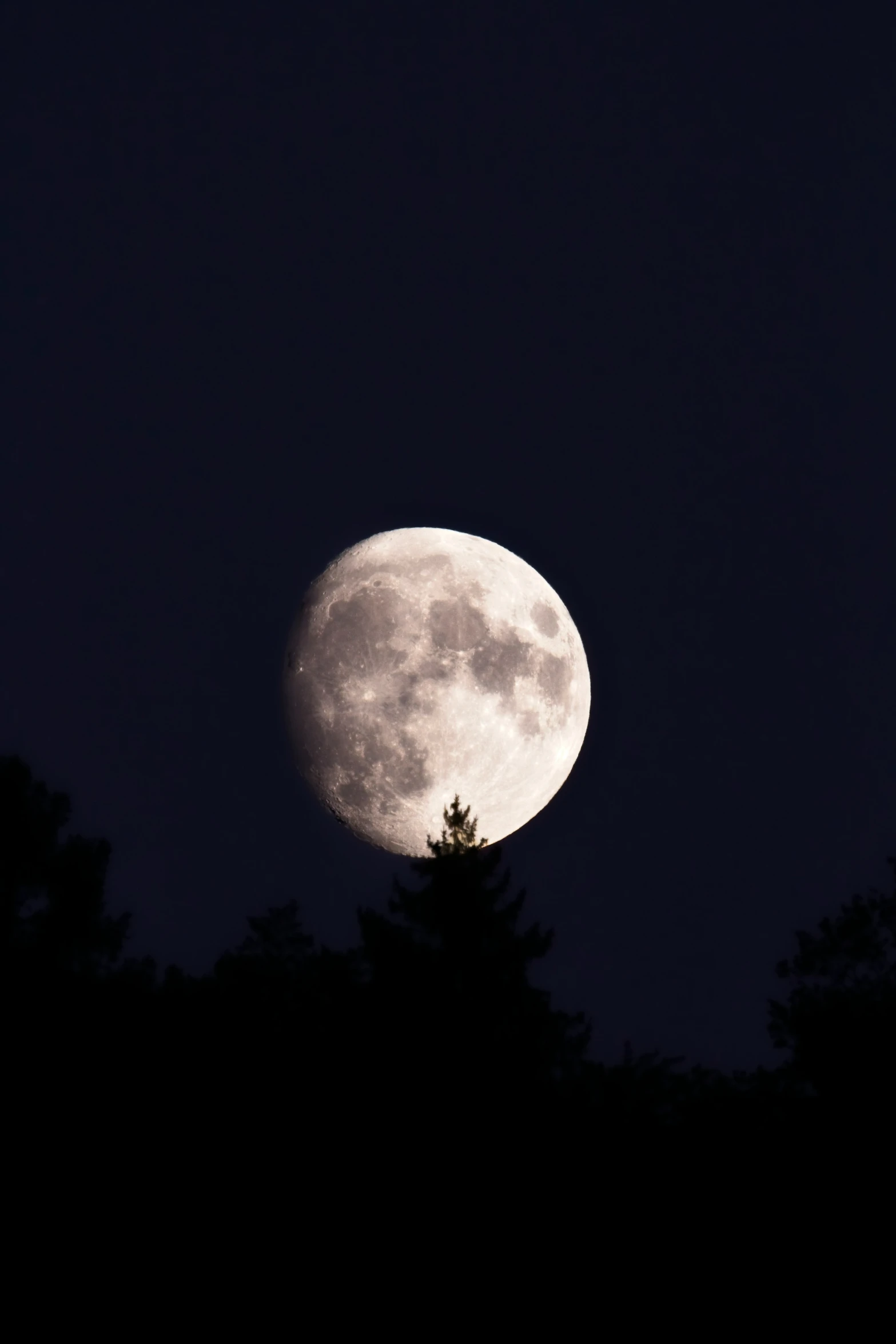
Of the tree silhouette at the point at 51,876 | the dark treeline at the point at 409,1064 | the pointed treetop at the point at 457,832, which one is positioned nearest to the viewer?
the dark treeline at the point at 409,1064

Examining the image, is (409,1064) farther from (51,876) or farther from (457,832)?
(51,876)

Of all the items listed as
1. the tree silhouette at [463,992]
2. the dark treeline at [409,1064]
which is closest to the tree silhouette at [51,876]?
the dark treeline at [409,1064]

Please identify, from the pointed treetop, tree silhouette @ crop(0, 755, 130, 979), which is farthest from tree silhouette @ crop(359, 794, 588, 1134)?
tree silhouette @ crop(0, 755, 130, 979)

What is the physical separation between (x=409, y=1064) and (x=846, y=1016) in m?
10.6

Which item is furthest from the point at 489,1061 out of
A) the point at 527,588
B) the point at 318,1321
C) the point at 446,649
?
the point at 527,588

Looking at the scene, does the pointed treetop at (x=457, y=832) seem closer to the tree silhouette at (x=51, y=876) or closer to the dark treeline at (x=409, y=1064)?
the dark treeline at (x=409, y=1064)

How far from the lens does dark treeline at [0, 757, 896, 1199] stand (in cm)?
2055

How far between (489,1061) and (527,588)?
395 inches

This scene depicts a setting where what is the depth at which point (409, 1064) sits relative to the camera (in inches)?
887

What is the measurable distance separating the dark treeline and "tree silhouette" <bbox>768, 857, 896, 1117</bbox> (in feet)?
0.26

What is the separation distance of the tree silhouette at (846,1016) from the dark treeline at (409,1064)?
3.1 inches

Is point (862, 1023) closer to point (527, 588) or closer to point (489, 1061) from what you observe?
point (489, 1061)

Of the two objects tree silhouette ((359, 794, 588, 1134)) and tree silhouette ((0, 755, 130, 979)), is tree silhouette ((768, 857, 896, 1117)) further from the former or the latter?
tree silhouette ((0, 755, 130, 979))

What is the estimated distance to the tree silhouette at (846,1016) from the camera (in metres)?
22.7
